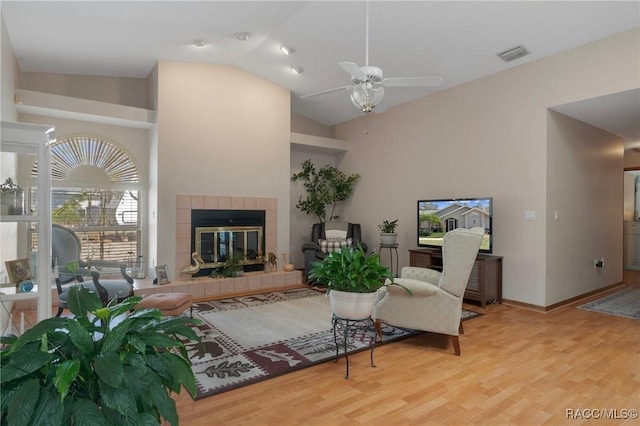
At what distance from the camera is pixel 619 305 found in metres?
4.74

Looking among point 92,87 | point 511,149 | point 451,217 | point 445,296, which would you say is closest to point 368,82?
point 445,296

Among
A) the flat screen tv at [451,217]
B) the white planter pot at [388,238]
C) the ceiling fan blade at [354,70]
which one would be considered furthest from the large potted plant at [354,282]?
the white planter pot at [388,238]

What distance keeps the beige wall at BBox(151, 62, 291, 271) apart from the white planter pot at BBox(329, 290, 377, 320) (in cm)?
343

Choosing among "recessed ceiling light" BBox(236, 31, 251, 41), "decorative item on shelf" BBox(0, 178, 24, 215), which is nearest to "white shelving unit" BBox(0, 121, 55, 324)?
"decorative item on shelf" BBox(0, 178, 24, 215)

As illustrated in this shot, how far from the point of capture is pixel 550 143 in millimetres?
4508

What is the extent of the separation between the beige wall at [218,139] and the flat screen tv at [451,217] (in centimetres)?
233

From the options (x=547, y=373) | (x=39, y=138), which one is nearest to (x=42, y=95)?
(x=39, y=138)

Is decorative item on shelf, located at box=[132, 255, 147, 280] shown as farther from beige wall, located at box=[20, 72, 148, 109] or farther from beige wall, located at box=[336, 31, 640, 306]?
beige wall, located at box=[336, 31, 640, 306]

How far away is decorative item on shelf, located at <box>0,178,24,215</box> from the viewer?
1944 millimetres

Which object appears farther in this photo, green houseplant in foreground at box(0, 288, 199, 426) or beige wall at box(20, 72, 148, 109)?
beige wall at box(20, 72, 148, 109)

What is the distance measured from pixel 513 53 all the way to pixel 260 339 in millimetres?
4400

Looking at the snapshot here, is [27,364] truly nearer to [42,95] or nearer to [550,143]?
[42,95]

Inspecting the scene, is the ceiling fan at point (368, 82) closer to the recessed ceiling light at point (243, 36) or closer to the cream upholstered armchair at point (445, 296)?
the cream upholstered armchair at point (445, 296)

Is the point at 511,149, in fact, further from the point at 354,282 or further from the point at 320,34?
the point at 354,282
